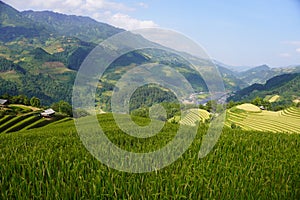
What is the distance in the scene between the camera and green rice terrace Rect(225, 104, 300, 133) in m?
46.3

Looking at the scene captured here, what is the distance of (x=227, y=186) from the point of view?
2.87 m

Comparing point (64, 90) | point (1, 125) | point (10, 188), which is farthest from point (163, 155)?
point (64, 90)

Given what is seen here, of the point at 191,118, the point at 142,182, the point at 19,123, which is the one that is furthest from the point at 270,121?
the point at 142,182

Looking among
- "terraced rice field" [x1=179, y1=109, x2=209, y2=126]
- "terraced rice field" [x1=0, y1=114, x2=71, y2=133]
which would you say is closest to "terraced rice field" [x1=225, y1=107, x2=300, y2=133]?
"terraced rice field" [x1=179, y1=109, x2=209, y2=126]

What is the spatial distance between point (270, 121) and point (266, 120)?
6.98ft

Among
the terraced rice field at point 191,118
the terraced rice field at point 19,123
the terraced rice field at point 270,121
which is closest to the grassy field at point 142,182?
the terraced rice field at point 191,118

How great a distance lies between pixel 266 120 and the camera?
56781mm

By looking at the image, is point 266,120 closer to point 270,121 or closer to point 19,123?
point 270,121

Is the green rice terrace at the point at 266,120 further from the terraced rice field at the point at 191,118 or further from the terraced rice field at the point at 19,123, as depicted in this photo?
the terraced rice field at the point at 19,123

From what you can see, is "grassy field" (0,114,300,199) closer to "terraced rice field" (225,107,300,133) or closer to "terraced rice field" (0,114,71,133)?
"terraced rice field" (225,107,300,133)

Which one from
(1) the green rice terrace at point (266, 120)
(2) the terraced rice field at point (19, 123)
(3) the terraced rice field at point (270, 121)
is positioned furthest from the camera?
(1) the green rice terrace at point (266, 120)

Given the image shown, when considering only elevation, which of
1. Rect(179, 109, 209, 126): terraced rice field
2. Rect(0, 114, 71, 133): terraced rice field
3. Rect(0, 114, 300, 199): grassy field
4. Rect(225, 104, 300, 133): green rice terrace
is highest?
Rect(0, 114, 300, 199): grassy field

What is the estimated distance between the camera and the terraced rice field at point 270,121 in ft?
150

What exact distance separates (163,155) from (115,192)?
1.64m
